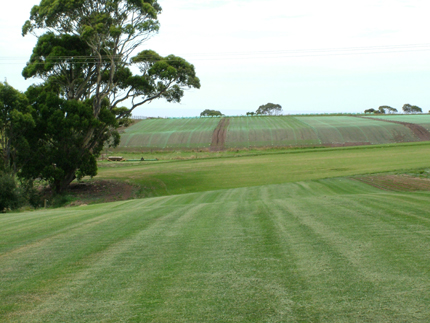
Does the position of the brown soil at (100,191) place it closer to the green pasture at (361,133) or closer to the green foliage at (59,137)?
the green foliage at (59,137)

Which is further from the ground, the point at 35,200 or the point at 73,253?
the point at 73,253

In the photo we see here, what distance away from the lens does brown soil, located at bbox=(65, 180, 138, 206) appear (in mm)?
28969

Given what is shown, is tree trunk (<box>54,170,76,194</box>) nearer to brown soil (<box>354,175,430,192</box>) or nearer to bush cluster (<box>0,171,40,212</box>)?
bush cluster (<box>0,171,40,212</box>)

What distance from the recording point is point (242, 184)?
2970cm

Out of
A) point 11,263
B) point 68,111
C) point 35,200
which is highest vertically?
point 68,111

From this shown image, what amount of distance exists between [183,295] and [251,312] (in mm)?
997

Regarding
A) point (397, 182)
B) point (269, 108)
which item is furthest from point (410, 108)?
point (397, 182)

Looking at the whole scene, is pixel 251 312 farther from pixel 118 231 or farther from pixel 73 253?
pixel 118 231

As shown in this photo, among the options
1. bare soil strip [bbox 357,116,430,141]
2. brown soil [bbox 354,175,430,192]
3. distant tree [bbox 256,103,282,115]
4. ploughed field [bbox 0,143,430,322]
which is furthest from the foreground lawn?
distant tree [bbox 256,103,282,115]

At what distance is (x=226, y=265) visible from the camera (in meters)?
6.39

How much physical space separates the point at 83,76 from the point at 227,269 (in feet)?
105

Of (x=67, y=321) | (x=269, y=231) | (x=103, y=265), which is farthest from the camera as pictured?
(x=269, y=231)

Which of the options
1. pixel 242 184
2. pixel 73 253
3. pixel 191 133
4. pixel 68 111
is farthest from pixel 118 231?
pixel 191 133

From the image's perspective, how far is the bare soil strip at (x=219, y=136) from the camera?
2470 inches
